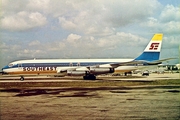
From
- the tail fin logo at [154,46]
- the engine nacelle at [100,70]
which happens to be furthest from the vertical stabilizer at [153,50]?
the engine nacelle at [100,70]

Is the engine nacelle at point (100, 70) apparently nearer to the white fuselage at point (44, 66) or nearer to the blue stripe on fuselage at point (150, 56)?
the white fuselage at point (44, 66)

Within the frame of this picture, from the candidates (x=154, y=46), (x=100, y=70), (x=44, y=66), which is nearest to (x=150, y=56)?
(x=154, y=46)

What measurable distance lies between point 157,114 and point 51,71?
30.2 meters

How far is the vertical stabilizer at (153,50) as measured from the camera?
4072cm

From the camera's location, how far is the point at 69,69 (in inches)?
1460

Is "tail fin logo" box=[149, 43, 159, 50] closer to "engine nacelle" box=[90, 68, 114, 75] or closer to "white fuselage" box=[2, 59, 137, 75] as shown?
"white fuselage" box=[2, 59, 137, 75]

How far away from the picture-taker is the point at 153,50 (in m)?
41.0

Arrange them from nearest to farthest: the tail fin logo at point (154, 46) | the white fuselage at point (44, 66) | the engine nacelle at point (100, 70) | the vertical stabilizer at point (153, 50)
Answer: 1. the engine nacelle at point (100, 70)
2. the white fuselage at point (44, 66)
3. the vertical stabilizer at point (153, 50)
4. the tail fin logo at point (154, 46)

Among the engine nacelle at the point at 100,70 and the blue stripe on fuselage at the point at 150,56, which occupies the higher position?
the blue stripe on fuselage at the point at 150,56

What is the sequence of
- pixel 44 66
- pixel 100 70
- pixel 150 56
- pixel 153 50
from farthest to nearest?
pixel 153 50 < pixel 150 56 < pixel 44 66 < pixel 100 70

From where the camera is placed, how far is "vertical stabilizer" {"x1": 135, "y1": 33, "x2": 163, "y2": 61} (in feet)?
134

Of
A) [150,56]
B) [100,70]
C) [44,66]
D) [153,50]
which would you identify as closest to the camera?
[100,70]

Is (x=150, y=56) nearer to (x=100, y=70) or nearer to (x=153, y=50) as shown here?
(x=153, y=50)

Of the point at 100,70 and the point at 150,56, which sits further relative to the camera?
the point at 150,56
